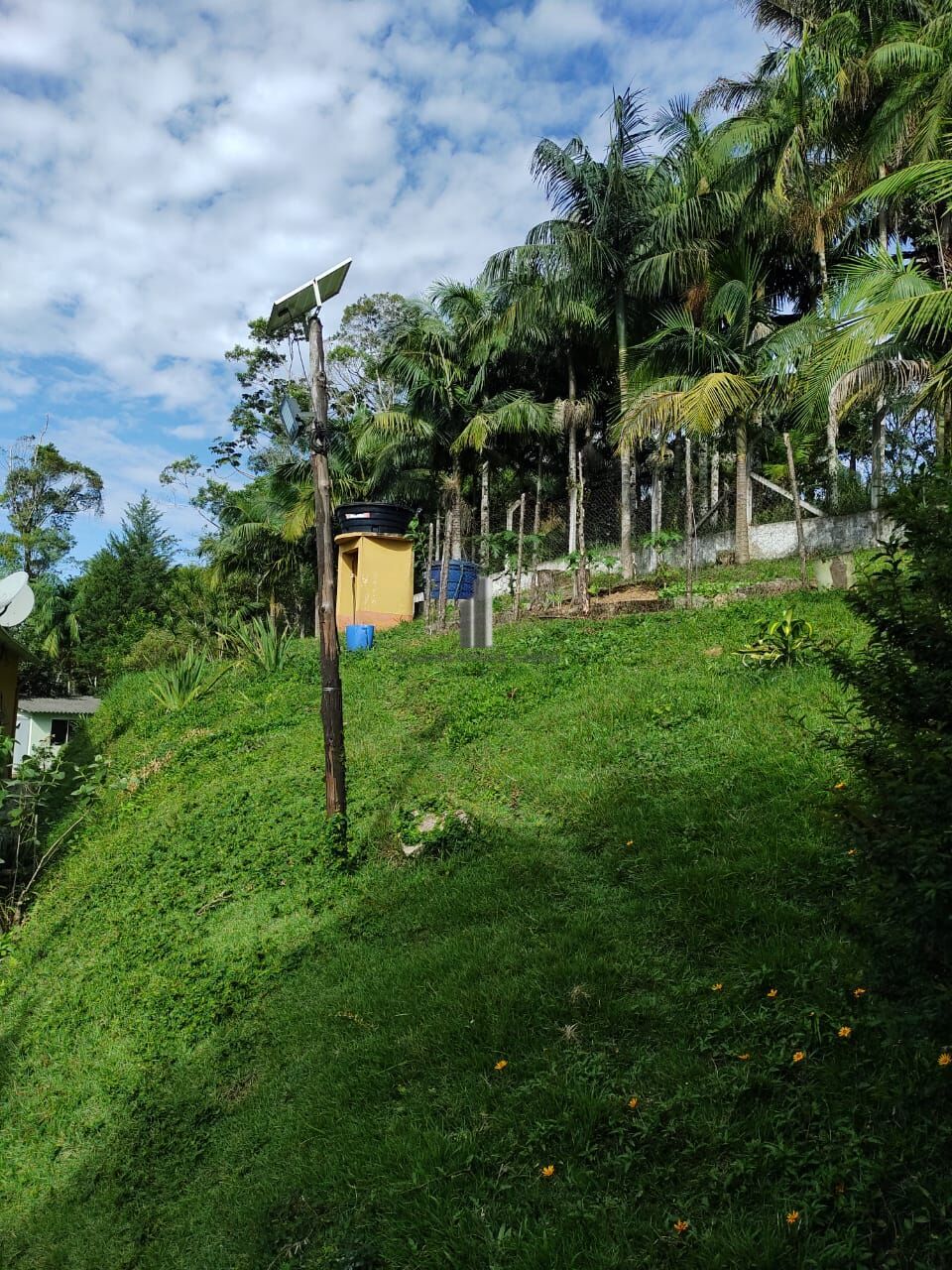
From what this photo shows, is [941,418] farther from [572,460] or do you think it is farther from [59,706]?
[59,706]

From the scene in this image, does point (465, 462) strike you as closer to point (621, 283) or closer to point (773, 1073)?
point (621, 283)

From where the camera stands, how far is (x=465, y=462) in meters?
26.0

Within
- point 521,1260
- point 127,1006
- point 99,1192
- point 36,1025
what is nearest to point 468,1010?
point 521,1260

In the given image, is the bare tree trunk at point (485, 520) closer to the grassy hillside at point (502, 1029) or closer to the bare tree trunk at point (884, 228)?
the bare tree trunk at point (884, 228)

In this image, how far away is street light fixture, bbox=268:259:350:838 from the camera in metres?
7.38

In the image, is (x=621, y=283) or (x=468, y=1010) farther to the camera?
(x=621, y=283)

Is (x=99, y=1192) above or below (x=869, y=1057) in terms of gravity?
below

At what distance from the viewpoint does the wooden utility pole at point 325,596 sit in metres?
7.45

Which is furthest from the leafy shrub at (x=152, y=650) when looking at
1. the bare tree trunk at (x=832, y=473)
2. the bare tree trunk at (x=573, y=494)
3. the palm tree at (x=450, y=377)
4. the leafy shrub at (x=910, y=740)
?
the leafy shrub at (x=910, y=740)

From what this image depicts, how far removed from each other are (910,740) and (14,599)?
1056cm

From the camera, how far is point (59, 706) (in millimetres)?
25156

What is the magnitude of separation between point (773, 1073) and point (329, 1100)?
2030 mm

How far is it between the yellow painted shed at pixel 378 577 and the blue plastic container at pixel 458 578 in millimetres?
Result: 1157

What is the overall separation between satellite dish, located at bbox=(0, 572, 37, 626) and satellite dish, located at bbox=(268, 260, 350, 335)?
5.24 m
